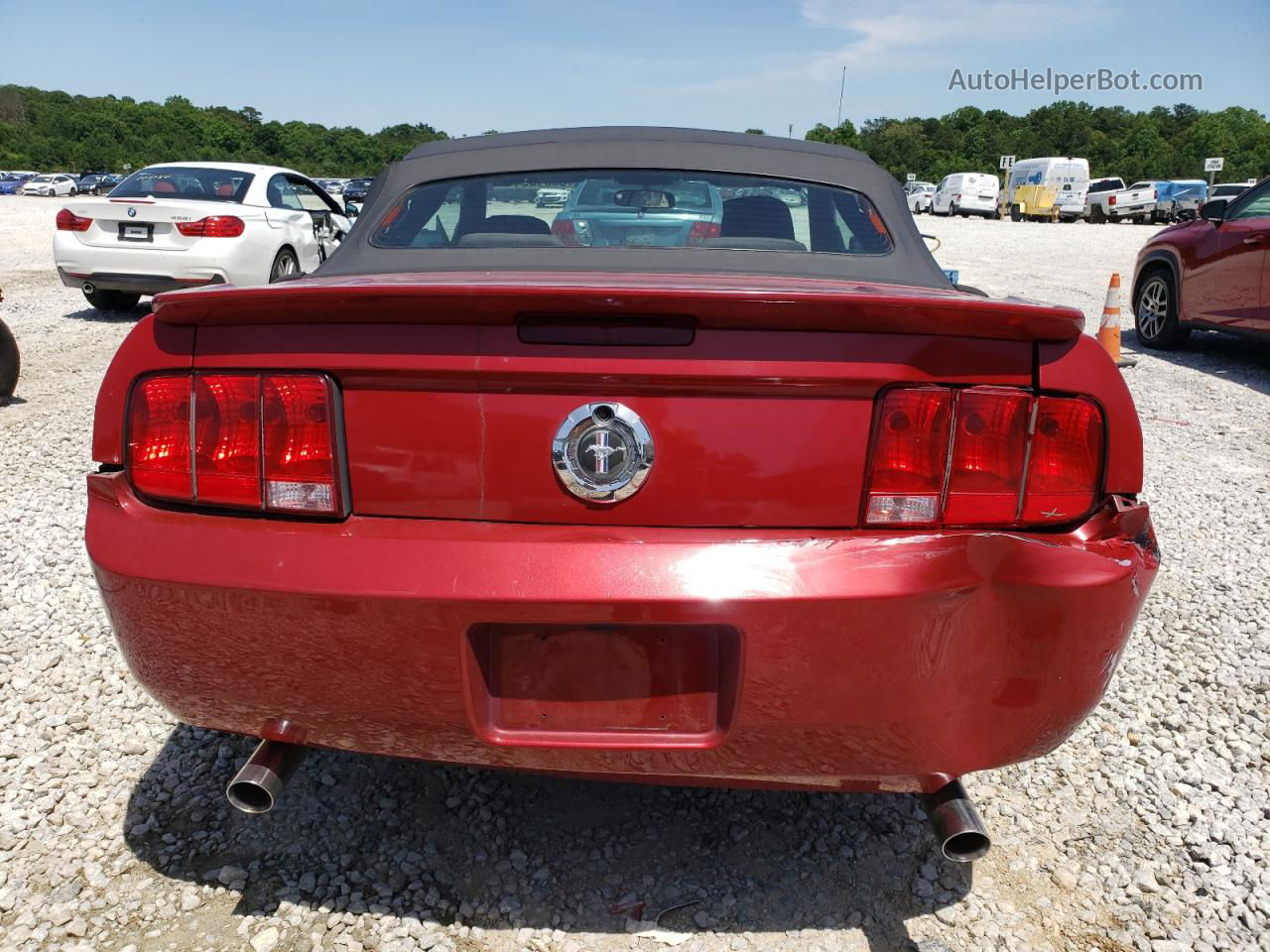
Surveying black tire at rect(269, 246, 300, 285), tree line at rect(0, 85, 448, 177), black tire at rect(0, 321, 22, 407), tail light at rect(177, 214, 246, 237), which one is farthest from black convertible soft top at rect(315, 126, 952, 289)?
tree line at rect(0, 85, 448, 177)

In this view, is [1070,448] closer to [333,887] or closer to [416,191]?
[333,887]

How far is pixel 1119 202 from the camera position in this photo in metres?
41.9

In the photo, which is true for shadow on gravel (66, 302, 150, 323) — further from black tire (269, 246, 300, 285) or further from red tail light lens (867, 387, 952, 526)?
red tail light lens (867, 387, 952, 526)

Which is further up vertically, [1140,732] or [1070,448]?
[1070,448]

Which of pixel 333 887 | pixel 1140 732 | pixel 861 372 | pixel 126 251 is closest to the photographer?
pixel 861 372

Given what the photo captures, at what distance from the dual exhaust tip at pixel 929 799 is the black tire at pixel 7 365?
5.79 meters

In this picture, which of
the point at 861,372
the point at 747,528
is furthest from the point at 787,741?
the point at 861,372

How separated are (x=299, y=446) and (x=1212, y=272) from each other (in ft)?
28.2

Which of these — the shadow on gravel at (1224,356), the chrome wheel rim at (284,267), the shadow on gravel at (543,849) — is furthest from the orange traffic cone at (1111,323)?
the chrome wheel rim at (284,267)

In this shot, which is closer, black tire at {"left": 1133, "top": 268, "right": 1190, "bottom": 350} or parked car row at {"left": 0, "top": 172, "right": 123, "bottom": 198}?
black tire at {"left": 1133, "top": 268, "right": 1190, "bottom": 350}

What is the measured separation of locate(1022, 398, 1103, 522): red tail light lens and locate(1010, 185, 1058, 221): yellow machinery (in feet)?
154

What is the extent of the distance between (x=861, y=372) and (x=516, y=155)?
1.91 metres

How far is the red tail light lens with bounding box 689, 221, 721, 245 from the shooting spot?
2914 mm

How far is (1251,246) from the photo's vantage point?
301 inches
